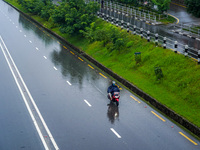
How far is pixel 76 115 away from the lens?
18.6 meters

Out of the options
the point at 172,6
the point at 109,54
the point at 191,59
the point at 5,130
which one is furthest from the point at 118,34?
the point at 172,6

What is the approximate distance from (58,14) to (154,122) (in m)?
23.1

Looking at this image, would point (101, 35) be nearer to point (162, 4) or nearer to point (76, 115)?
point (162, 4)

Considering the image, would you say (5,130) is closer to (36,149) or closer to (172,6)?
(36,149)

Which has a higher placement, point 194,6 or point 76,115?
point 194,6

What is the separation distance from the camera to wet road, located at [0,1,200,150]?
15.6 metres

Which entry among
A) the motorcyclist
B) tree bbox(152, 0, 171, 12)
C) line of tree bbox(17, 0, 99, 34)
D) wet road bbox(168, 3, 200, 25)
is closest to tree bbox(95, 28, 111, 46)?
line of tree bbox(17, 0, 99, 34)

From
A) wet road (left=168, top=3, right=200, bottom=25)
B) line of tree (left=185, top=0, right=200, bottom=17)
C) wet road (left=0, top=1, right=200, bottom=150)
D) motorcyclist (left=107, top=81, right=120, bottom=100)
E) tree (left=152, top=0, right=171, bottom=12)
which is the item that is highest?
line of tree (left=185, top=0, right=200, bottom=17)

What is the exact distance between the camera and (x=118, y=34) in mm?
30016

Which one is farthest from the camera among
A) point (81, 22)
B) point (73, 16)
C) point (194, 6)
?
point (73, 16)

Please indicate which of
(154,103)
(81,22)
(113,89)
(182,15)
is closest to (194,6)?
(182,15)

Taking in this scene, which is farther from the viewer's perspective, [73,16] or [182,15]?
[182,15]

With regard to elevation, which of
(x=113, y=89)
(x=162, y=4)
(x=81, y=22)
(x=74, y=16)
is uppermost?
(x=162, y=4)

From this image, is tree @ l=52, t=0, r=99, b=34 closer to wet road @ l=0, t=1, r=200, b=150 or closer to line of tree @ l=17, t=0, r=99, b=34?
line of tree @ l=17, t=0, r=99, b=34
